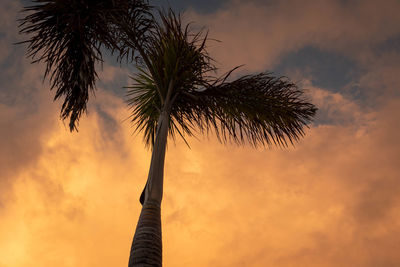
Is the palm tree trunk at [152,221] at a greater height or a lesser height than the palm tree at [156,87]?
lesser

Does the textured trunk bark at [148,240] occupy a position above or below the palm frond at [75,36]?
below

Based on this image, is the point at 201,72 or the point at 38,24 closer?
the point at 38,24

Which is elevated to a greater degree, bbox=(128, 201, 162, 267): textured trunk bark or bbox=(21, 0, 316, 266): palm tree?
bbox=(21, 0, 316, 266): palm tree

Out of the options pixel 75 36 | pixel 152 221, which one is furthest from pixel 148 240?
pixel 75 36

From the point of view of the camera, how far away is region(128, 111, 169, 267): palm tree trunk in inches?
167

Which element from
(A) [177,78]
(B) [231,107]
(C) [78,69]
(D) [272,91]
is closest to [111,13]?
(C) [78,69]

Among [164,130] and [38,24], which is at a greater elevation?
[38,24]

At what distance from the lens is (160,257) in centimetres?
438

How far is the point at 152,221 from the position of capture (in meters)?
4.61

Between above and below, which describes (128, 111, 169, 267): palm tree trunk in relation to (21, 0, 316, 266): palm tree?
below

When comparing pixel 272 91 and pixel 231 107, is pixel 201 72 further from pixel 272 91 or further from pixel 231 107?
pixel 272 91

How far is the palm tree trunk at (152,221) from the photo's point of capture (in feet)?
13.9

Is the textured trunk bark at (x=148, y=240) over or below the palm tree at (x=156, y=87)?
below

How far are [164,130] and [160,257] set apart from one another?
2028mm
